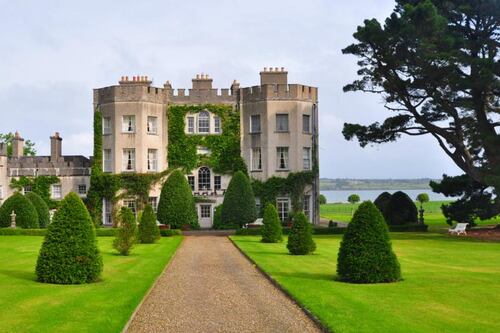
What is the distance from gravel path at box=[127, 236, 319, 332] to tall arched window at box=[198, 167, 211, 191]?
24.9 m

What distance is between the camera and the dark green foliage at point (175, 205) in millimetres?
37094

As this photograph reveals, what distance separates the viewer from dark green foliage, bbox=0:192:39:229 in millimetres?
35562

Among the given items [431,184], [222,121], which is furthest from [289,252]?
[222,121]

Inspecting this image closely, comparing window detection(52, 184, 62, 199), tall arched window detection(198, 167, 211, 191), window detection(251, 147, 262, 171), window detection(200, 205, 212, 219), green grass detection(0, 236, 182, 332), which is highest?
window detection(251, 147, 262, 171)

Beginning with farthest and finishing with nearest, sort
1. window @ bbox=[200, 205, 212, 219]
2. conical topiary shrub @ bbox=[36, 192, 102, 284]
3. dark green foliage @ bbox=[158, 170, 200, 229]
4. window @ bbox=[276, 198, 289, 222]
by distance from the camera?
window @ bbox=[200, 205, 212, 219] → window @ bbox=[276, 198, 289, 222] → dark green foliage @ bbox=[158, 170, 200, 229] → conical topiary shrub @ bbox=[36, 192, 102, 284]

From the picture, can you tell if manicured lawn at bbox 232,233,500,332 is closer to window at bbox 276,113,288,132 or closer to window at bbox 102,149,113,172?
window at bbox 276,113,288,132

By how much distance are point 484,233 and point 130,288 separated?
24.4 metres

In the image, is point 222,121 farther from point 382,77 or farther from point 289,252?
point 289,252

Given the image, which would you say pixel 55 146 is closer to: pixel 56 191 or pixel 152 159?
pixel 56 191

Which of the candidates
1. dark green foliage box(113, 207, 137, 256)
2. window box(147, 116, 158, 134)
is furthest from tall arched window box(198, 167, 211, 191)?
dark green foliage box(113, 207, 137, 256)

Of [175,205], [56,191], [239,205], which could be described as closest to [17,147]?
[56,191]

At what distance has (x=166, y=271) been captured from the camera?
17.1m

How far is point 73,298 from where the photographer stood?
39.4 feet

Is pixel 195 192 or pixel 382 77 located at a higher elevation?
pixel 382 77
